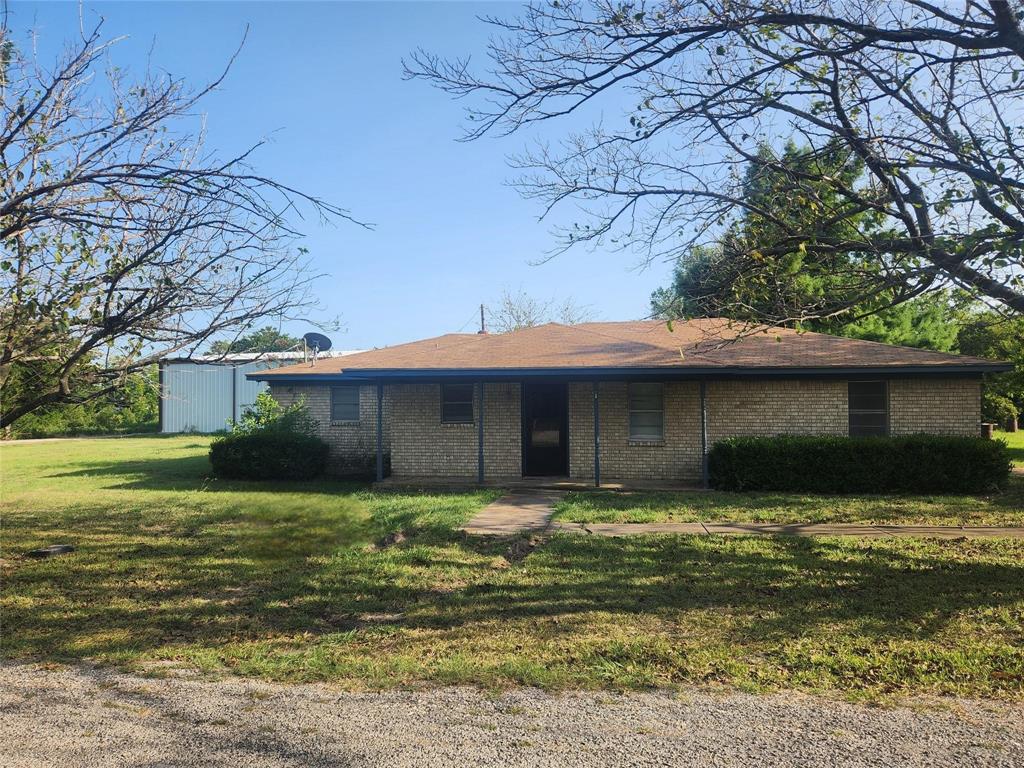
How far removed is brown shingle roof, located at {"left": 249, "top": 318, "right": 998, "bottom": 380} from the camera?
15133 mm

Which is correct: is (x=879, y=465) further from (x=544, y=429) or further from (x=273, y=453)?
(x=273, y=453)

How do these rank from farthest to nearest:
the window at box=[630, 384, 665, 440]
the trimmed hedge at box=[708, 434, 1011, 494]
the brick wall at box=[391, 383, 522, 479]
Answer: the brick wall at box=[391, 383, 522, 479] < the window at box=[630, 384, 665, 440] < the trimmed hedge at box=[708, 434, 1011, 494]

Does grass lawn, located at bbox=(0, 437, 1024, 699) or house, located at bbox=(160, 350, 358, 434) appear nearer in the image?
grass lawn, located at bbox=(0, 437, 1024, 699)

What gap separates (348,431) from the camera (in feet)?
63.0

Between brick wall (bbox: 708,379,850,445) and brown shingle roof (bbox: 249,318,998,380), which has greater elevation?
brown shingle roof (bbox: 249,318,998,380)

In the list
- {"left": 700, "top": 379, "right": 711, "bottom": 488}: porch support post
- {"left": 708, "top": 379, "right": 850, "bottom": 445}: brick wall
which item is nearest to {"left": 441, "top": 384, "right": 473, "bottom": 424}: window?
{"left": 700, "top": 379, "right": 711, "bottom": 488}: porch support post

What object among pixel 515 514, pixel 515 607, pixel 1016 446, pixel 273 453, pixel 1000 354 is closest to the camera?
pixel 515 607

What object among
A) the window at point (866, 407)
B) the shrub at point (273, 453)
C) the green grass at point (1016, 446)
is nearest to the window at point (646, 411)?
the window at point (866, 407)

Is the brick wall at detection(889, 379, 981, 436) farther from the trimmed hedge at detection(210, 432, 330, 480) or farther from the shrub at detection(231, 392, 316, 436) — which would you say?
the shrub at detection(231, 392, 316, 436)

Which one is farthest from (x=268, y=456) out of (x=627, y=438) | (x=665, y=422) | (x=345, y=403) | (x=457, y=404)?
(x=665, y=422)

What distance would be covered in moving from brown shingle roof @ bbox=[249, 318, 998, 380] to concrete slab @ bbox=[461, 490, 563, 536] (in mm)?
2589

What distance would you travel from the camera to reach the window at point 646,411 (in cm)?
1661

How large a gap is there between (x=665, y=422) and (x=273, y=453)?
9.25 metres

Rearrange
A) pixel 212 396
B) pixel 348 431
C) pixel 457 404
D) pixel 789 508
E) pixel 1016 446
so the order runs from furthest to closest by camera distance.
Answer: pixel 212 396, pixel 1016 446, pixel 348 431, pixel 457 404, pixel 789 508
